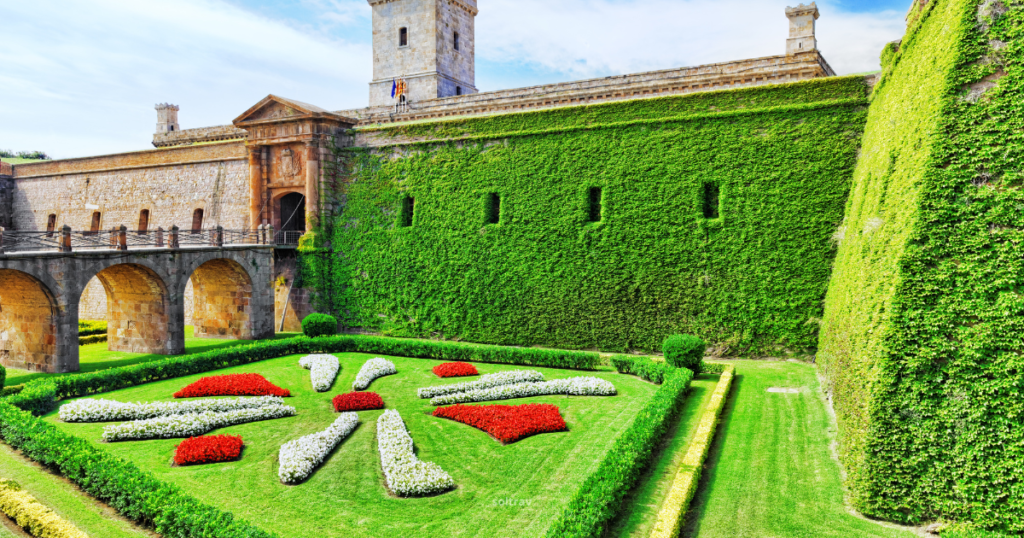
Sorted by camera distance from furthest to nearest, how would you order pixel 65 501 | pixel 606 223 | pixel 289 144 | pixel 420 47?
1. pixel 420 47
2. pixel 289 144
3. pixel 606 223
4. pixel 65 501

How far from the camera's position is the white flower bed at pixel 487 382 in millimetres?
15398

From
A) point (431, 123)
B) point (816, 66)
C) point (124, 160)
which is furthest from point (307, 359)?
point (124, 160)

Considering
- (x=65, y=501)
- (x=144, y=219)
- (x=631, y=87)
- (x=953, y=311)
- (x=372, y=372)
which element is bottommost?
(x=65, y=501)

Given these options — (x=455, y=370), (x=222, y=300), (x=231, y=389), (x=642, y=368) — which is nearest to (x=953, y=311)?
(x=642, y=368)

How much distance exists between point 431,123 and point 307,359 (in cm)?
1032

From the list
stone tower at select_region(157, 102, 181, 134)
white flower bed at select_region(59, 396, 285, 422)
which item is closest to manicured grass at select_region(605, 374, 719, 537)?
white flower bed at select_region(59, 396, 285, 422)

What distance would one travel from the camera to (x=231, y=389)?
1568cm

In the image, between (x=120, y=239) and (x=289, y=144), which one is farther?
(x=289, y=144)

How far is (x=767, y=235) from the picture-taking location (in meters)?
18.8

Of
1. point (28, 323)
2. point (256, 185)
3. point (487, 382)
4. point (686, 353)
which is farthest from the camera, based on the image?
point (256, 185)

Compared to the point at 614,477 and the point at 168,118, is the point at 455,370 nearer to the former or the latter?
the point at 614,477

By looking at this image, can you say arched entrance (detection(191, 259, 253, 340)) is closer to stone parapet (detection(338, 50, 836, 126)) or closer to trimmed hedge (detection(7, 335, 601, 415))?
trimmed hedge (detection(7, 335, 601, 415))

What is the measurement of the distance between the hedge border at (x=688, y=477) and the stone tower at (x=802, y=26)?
1582cm

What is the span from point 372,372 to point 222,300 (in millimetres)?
10492
